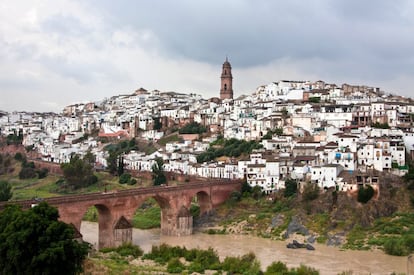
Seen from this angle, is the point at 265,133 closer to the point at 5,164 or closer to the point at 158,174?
the point at 158,174

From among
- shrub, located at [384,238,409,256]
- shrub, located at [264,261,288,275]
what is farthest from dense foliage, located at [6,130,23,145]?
shrub, located at [264,261,288,275]

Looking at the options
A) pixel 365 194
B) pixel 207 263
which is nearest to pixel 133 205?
pixel 207 263

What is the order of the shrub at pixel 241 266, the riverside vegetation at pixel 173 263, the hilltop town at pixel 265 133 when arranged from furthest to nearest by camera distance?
the hilltop town at pixel 265 133 → the shrub at pixel 241 266 → the riverside vegetation at pixel 173 263

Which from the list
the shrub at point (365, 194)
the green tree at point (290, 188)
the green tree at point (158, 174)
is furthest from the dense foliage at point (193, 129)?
the shrub at point (365, 194)

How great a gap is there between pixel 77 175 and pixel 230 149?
15.3 m

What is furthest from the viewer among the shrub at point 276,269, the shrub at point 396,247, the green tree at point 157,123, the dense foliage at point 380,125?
the green tree at point 157,123

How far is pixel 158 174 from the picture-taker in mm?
48312

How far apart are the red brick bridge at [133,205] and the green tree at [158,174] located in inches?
357

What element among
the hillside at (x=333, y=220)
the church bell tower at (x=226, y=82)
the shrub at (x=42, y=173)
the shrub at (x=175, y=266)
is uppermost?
the church bell tower at (x=226, y=82)

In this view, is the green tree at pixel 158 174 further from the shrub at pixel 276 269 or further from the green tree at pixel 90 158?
the shrub at pixel 276 269

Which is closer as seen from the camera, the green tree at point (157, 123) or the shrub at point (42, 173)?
the shrub at point (42, 173)

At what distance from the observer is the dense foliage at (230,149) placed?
47.9 metres

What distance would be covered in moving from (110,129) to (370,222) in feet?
156

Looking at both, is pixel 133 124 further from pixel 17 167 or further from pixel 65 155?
pixel 17 167
